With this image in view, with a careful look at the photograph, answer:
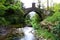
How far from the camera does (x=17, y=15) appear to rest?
16781 millimetres

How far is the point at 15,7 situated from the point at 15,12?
0.47m

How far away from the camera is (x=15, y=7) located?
54.2ft

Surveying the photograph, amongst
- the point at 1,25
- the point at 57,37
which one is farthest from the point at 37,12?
the point at 57,37

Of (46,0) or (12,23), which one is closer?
(12,23)

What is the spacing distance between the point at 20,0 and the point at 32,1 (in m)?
1.71

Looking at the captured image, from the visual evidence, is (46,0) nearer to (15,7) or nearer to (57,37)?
(15,7)

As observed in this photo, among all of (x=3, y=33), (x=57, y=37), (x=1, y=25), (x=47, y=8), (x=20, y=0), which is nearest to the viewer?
(x=57, y=37)

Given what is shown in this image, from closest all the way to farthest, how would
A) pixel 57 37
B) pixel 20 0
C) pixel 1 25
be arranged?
pixel 57 37, pixel 1 25, pixel 20 0

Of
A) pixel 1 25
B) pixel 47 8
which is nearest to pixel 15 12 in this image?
pixel 47 8

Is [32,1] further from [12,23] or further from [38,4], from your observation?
[12,23]

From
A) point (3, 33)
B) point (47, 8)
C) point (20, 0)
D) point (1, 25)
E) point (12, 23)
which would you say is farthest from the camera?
point (20, 0)

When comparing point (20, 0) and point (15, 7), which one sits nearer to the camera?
point (15, 7)

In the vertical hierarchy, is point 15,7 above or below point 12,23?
above

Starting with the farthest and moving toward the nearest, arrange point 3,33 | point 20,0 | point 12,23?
point 20,0
point 12,23
point 3,33
